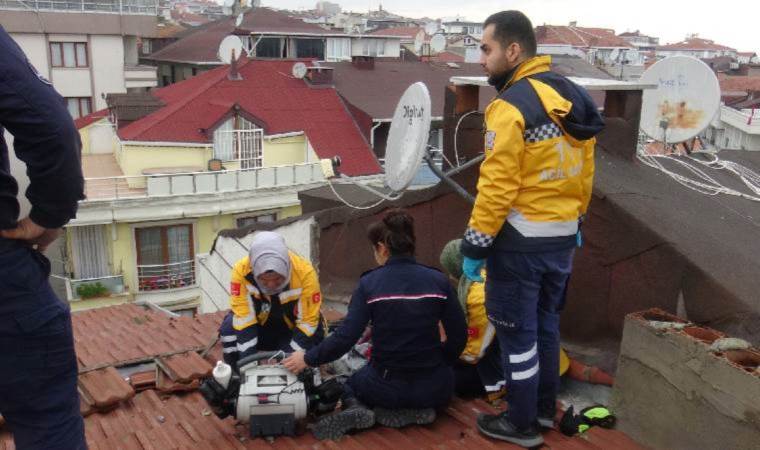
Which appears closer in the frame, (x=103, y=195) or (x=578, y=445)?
(x=578, y=445)

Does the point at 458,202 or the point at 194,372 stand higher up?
the point at 458,202

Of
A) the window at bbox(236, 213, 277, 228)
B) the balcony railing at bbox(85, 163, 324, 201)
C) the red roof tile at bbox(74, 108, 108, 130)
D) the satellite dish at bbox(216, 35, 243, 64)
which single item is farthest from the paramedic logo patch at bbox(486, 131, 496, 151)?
the red roof tile at bbox(74, 108, 108, 130)

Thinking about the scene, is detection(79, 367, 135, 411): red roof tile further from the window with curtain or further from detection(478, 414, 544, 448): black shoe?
the window with curtain

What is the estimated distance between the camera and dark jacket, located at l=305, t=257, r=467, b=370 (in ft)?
11.7

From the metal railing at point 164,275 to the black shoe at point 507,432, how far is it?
1628cm

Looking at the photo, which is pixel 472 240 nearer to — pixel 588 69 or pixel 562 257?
pixel 562 257

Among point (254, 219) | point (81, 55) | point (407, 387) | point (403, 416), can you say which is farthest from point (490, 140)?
point (81, 55)

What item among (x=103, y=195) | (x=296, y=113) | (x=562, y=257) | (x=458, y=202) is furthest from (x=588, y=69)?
(x=562, y=257)

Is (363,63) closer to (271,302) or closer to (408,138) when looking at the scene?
(408,138)

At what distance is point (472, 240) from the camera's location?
3111 mm

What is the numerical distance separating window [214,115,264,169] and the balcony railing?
3.52 ft

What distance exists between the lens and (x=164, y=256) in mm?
18828

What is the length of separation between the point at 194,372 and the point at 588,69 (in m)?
26.4

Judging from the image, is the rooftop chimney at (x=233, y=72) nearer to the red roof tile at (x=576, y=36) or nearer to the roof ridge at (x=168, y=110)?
the roof ridge at (x=168, y=110)
